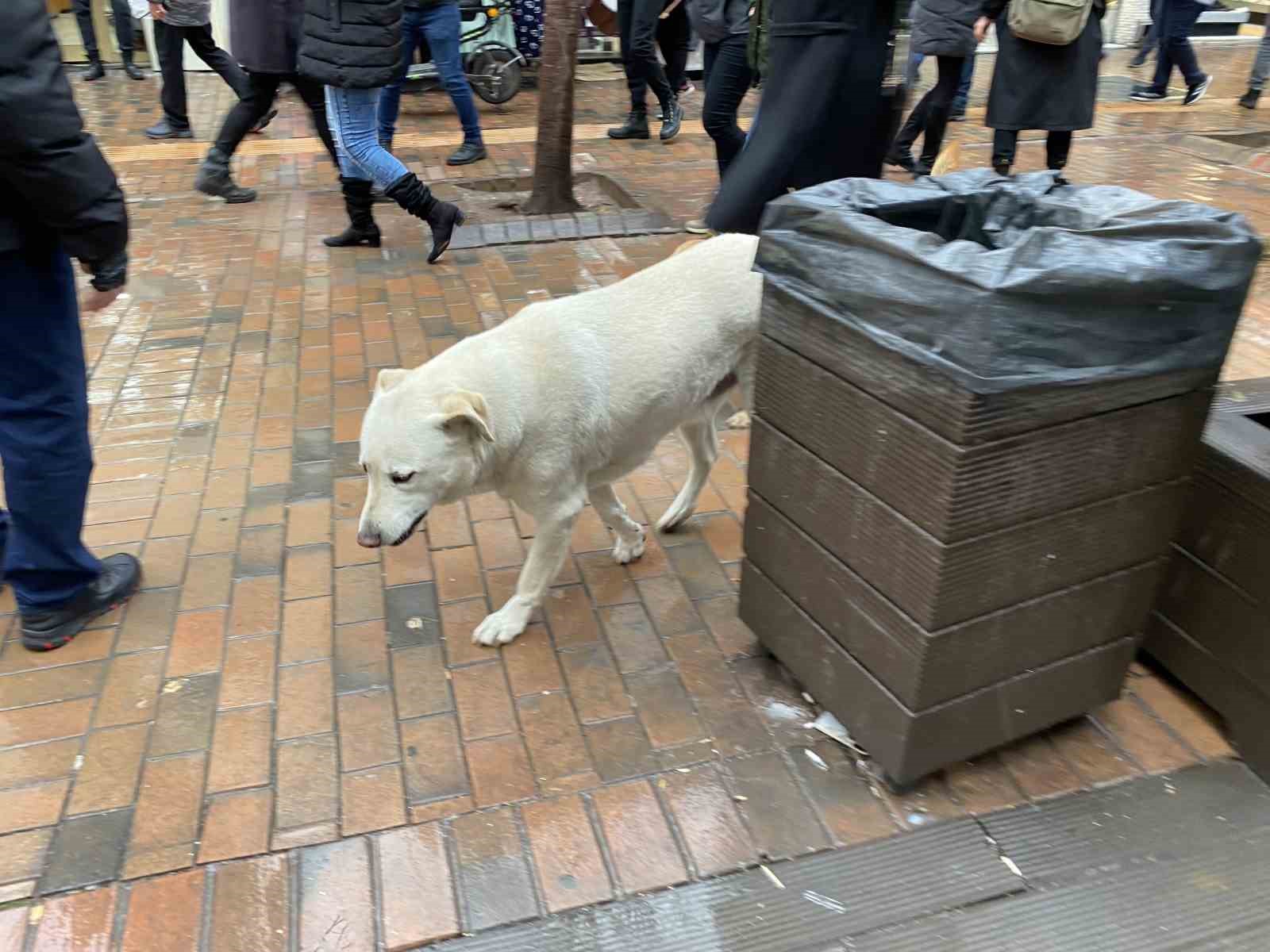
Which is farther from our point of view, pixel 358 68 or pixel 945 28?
pixel 945 28

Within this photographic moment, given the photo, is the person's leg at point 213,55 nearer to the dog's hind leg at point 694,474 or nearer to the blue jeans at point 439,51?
the blue jeans at point 439,51

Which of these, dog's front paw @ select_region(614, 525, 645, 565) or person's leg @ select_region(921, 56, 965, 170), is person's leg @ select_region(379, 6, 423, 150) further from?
dog's front paw @ select_region(614, 525, 645, 565)

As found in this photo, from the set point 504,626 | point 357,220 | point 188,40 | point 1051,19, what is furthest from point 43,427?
point 188,40

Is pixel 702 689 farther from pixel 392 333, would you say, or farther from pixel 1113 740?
pixel 392 333

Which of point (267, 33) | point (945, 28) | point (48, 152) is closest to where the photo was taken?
point (48, 152)

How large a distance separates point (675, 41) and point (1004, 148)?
4.62 m

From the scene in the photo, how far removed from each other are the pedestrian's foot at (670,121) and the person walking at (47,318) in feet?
25.9

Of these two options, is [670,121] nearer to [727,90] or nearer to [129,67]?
[727,90]

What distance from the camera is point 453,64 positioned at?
8281 millimetres

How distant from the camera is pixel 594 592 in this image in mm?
3385

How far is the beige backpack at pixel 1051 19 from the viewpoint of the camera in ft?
18.1

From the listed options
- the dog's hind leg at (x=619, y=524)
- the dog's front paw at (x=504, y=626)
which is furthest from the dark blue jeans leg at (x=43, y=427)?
the dog's hind leg at (x=619, y=524)

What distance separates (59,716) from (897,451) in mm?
2562

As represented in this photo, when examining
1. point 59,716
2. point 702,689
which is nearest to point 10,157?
point 59,716
